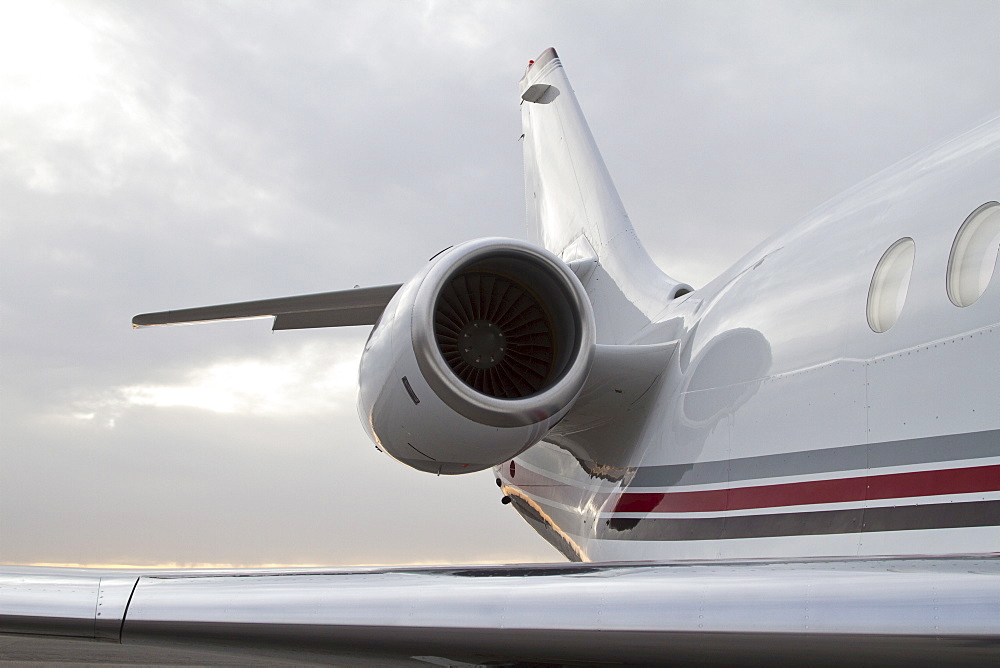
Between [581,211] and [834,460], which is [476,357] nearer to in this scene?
[834,460]

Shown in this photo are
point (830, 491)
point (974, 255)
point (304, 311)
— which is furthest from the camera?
point (304, 311)

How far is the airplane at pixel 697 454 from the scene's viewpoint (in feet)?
9.50

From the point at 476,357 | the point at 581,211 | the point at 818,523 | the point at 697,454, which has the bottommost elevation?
the point at 818,523

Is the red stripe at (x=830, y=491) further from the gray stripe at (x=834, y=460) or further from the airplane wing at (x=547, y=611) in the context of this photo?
the airplane wing at (x=547, y=611)

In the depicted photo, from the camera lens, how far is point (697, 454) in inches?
211

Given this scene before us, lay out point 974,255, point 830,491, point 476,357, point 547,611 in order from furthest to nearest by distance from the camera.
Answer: point 476,357
point 830,491
point 974,255
point 547,611

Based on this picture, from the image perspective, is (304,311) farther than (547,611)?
Yes

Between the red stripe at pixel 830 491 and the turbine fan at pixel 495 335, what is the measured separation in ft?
3.44

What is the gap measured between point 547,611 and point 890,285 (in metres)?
2.45

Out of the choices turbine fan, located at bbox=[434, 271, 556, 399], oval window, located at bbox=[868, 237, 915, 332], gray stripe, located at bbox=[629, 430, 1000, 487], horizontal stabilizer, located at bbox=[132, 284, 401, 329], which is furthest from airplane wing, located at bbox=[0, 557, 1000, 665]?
horizontal stabilizer, located at bbox=[132, 284, 401, 329]

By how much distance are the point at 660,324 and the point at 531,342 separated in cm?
122

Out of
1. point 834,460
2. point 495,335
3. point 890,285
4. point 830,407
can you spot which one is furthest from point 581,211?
point 834,460

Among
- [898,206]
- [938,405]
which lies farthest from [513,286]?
[938,405]

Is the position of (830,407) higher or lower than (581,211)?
lower
